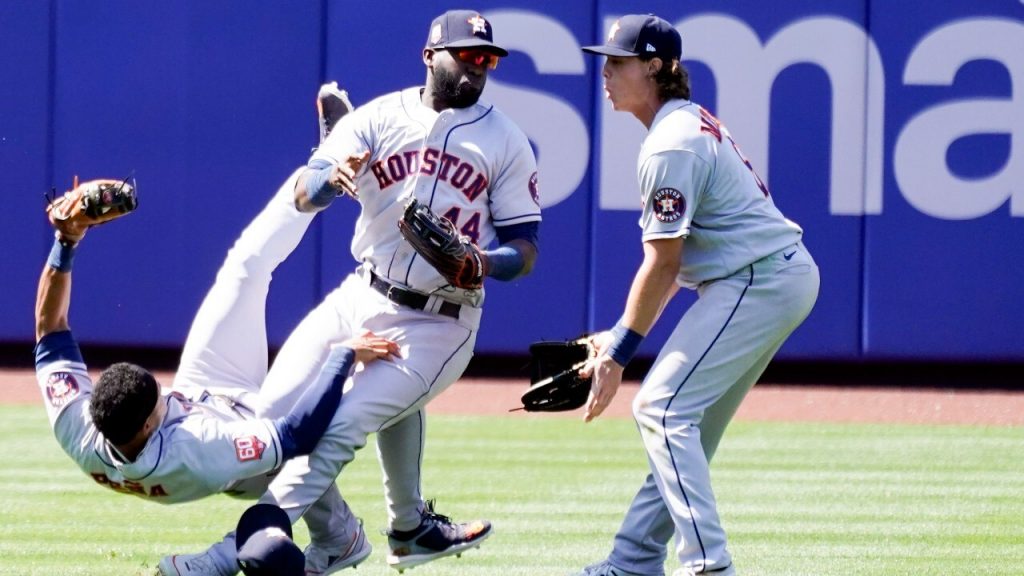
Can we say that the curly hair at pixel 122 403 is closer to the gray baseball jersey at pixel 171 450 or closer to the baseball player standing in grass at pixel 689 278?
the gray baseball jersey at pixel 171 450

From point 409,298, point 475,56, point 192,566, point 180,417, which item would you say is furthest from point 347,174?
point 192,566

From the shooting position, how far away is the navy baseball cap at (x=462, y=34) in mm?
5008

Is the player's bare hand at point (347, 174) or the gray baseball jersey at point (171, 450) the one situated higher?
the player's bare hand at point (347, 174)

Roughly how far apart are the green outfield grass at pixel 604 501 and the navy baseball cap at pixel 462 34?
1824mm

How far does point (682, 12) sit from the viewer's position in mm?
11602

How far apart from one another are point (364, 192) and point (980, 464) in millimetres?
4646

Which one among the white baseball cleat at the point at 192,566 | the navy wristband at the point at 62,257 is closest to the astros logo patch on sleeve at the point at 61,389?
the navy wristband at the point at 62,257

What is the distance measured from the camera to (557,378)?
5.10 metres

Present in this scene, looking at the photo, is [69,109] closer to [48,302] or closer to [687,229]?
[48,302]

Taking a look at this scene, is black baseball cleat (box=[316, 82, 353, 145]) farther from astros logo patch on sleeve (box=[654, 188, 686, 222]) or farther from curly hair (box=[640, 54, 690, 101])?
astros logo patch on sleeve (box=[654, 188, 686, 222])

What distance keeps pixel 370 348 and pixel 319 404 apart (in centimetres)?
28

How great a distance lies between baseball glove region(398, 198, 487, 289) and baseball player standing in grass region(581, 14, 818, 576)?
0.50 metres

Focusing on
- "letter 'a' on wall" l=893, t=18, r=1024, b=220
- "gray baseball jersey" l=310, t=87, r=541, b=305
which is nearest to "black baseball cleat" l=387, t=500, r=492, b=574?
"gray baseball jersey" l=310, t=87, r=541, b=305

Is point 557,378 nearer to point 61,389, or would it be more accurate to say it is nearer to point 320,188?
point 320,188
